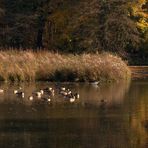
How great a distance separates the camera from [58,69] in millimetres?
34812

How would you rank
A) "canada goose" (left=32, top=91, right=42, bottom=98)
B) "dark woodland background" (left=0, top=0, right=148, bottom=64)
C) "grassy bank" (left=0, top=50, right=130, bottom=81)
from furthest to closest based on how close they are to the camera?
"dark woodland background" (left=0, top=0, right=148, bottom=64)
"grassy bank" (left=0, top=50, right=130, bottom=81)
"canada goose" (left=32, top=91, right=42, bottom=98)

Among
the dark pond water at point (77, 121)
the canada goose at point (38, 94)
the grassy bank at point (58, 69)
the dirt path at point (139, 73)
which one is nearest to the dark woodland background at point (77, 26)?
the dirt path at point (139, 73)

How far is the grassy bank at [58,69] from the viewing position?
33719 mm

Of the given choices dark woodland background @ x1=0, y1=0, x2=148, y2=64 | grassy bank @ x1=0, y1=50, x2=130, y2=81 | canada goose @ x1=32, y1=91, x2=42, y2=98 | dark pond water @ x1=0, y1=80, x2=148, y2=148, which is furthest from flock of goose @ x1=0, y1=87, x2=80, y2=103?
dark woodland background @ x1=0, y1=0, x2=148, y2=64

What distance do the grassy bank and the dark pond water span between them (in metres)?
6.30

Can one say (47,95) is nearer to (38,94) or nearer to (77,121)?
(38,94)

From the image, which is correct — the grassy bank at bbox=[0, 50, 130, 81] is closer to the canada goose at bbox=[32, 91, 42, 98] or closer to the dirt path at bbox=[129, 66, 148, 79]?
the dirt path at bbox=[129, 66, 148, 79]

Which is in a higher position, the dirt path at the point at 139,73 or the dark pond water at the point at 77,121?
the dark pond water at the point at 77,121

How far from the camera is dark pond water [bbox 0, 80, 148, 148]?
15.4m

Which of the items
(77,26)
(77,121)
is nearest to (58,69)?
(77,121)

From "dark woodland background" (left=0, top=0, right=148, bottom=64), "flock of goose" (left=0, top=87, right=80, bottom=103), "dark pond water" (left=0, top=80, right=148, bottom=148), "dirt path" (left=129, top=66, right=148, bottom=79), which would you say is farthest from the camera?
"dark woodland background" (left=0, top=0, right=148, bottom=64)

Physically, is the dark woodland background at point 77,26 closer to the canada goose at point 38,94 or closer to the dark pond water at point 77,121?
the canada goose at point 38,94

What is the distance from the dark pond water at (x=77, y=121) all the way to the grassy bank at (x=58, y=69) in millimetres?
6303

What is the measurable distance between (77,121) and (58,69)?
16244mm
